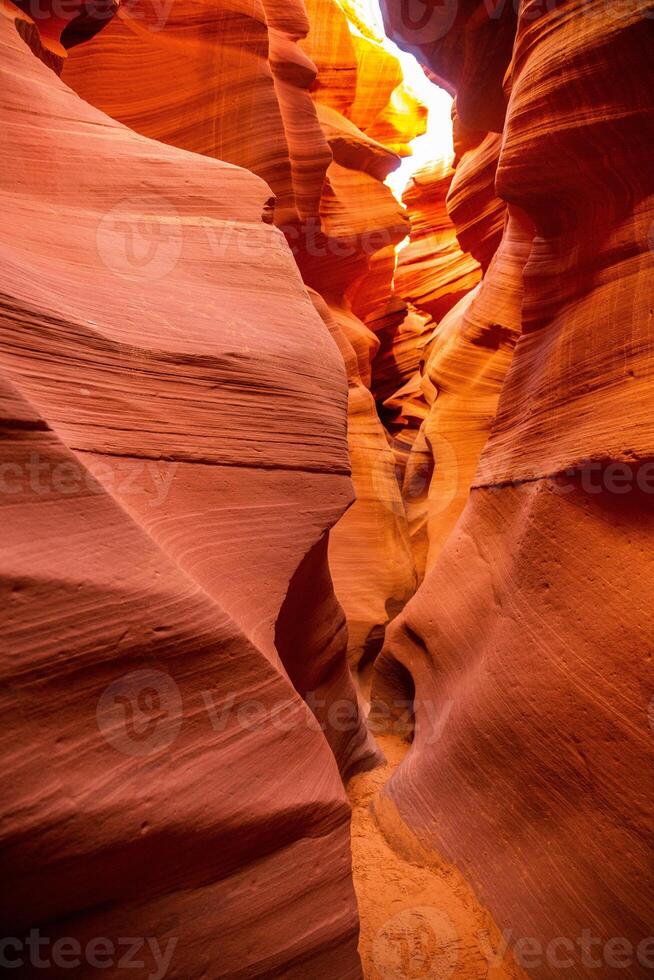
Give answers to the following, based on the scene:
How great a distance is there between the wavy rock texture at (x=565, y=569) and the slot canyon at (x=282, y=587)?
17 millimetres

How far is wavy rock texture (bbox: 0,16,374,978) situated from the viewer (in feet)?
5.80

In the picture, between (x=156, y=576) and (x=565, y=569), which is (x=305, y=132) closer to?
(x=565, y=569)

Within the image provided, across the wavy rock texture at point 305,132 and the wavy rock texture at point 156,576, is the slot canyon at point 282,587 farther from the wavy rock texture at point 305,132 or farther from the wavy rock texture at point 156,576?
the wavy rock texture at point 305,132

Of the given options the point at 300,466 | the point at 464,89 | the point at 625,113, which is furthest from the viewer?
the point at 464,89

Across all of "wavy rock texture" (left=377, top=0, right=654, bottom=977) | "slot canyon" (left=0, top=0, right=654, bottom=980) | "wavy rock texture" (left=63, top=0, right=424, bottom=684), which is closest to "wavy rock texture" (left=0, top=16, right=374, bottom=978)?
"slot canyon" (left=0, top=0, right=654, bottom=980)

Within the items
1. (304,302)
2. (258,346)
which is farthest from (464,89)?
(258,346)

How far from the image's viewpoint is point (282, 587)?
2668 millimetres

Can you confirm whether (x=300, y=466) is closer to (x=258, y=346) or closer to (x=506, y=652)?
(x=258, y=346)

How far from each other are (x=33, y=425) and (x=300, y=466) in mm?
1258

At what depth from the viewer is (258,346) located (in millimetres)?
3012

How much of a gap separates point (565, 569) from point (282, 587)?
165 centimetres

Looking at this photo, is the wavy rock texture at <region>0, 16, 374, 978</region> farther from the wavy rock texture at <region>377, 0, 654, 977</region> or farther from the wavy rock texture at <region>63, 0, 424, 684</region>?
the wavy rock texture at <region>377, 0, 654, 977</region>

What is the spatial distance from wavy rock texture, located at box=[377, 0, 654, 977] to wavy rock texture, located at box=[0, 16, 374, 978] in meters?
1.27

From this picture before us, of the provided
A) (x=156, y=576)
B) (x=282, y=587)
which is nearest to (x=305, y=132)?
(x=282, y=587)
